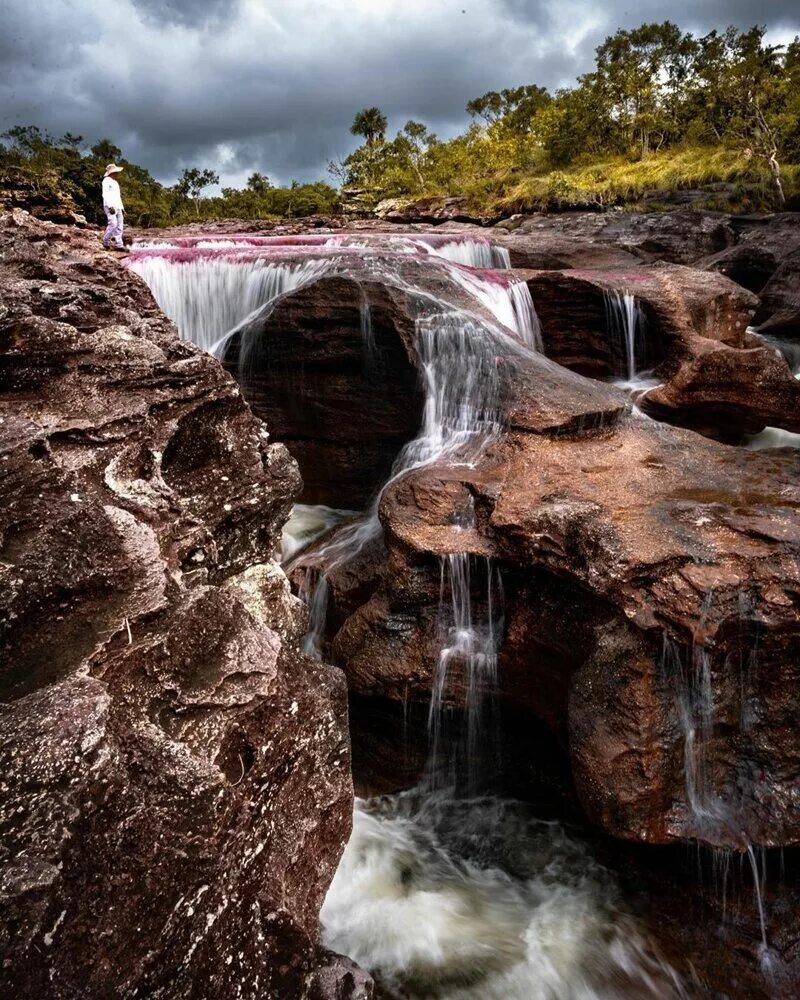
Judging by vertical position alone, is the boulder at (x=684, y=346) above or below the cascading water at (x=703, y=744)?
above

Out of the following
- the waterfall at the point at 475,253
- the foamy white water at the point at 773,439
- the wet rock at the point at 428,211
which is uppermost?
the wet rock at the point at 428,211

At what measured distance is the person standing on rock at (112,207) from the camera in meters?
11.3

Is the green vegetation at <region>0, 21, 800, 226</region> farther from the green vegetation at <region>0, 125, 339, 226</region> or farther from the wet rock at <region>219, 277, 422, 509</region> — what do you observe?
the wet rock at <region>219, 277, 422, 509</region>

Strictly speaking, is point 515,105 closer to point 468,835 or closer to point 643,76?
point 643,76

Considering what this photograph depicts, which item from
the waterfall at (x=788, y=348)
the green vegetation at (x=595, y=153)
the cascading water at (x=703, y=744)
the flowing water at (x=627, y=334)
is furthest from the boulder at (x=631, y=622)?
the green vegetation at (x=595, y=153)

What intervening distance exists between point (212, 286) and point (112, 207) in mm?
2387

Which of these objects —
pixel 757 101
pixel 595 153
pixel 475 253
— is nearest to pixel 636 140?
pixel 595 153

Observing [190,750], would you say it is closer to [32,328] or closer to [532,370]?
[32,328]

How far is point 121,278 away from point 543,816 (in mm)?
5981

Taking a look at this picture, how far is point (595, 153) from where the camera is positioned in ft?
104

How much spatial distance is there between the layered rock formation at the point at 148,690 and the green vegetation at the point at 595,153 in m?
22.9

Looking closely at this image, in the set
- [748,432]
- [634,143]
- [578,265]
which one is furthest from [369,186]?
[748,432]

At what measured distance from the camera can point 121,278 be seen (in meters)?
5.34

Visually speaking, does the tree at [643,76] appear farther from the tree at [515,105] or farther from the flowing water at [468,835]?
the flowing water at [468,835]
